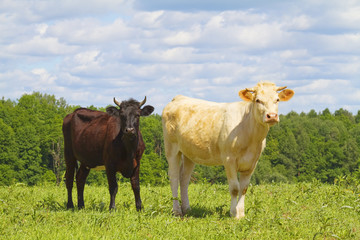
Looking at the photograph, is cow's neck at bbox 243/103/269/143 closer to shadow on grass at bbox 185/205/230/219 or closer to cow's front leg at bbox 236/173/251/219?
cow's front leg at bbox 236/173/251/219

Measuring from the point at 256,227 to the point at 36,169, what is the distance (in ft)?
244

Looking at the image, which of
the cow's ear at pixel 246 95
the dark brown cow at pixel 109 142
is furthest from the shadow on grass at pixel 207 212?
the cow's ear at pixel 246 95

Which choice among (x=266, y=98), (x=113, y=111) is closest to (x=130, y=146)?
(x=113, y=111)

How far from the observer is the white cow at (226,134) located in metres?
9.91

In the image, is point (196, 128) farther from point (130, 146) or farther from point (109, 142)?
point (109, 142)

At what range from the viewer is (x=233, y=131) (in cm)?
1012

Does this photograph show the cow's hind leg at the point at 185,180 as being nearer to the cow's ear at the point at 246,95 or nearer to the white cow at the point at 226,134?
the white cow at the point at 226,134

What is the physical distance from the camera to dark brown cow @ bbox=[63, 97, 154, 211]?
10703mm

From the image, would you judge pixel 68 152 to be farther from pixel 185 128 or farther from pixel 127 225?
pixel 127 225

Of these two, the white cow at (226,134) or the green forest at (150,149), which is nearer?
the white cow at (226,134)

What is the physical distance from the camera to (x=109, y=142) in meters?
11.0

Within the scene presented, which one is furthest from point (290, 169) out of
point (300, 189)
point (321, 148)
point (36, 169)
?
point (300, 189)

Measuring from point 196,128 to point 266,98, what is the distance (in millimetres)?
1940

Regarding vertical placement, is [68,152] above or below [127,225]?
above
